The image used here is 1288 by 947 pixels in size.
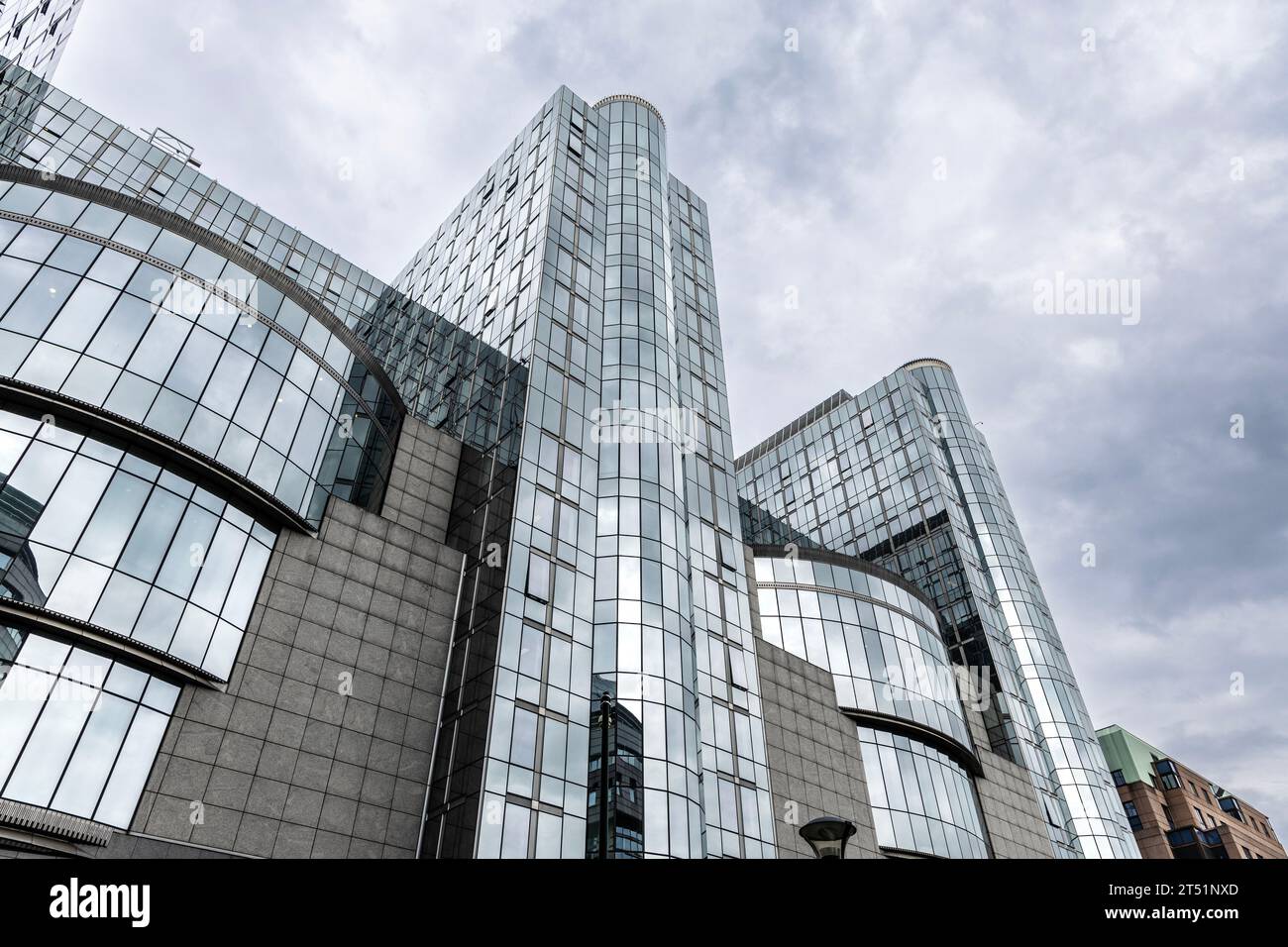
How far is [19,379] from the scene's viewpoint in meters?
24.0

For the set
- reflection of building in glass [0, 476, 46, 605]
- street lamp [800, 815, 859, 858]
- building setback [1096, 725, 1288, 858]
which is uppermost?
building setback [1096, 725, 1288, 858]

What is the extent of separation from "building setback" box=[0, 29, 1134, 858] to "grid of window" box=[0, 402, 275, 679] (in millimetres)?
99

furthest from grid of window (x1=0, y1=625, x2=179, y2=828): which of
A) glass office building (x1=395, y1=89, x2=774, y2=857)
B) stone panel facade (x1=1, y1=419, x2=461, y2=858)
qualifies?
glass office building (x1=395, y1=89, x2=774, y2=857)

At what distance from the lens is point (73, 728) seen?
22.0 m

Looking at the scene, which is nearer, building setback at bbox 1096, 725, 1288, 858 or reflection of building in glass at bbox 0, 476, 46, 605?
reflection of building in glass at bbox 0, 476, 46, 605

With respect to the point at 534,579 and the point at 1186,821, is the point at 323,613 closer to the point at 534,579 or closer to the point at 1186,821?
the point at 534,579

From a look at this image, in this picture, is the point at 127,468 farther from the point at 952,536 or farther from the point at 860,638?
the point at 952,536

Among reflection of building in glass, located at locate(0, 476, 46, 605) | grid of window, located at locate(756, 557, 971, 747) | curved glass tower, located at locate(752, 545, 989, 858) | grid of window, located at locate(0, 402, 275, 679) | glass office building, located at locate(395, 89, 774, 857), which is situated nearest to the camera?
reflection of building in glass, located at locate(0, 476, 46, 605)

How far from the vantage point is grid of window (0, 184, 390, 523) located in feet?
83.7

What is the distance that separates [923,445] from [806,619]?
4004cm

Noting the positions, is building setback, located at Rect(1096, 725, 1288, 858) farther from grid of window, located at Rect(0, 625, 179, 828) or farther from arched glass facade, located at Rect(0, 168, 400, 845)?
grid of window, located at Rect(0, 625, 179, 828)

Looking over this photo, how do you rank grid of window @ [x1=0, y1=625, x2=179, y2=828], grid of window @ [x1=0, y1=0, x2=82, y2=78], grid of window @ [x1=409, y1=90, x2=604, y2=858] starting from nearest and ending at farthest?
grid of window @ [x1=0, y1=625, x2=179, y2=828]
grid of window @ [x1=409, y1=90, x2=604, y2=858]
grid of window @ [x1=0, y1=0, x2=82, y2=78]

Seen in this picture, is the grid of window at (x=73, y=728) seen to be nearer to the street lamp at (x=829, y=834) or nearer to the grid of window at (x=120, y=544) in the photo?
the grid of window at (x=120, y=544)

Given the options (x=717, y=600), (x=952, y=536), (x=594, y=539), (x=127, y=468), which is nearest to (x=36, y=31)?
(x=127, y=468)
